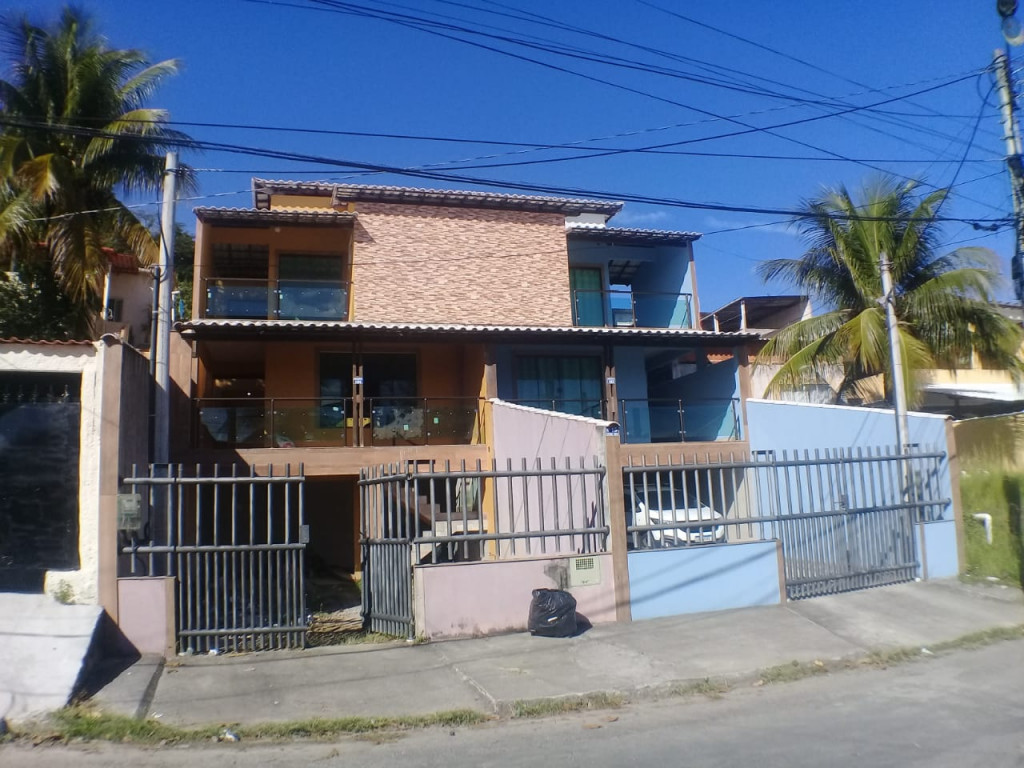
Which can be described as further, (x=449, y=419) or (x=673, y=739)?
(x=449, y=419)

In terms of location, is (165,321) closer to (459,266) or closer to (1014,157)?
(459,266)

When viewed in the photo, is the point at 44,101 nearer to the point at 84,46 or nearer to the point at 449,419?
the point at 84,46

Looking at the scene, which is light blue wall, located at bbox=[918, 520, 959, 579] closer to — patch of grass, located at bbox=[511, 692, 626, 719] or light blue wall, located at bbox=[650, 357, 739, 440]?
light blue wall, located at bbox=[650, 357, 739, 440]

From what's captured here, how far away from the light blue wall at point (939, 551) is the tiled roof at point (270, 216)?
1302 centimetres

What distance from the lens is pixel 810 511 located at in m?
11.5

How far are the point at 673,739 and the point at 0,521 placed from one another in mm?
7277

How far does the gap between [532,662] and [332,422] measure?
9501 mm

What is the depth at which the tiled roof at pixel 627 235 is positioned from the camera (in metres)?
20.1

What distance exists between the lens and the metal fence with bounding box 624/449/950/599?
1076 centimetres

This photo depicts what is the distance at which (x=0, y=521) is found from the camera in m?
8.76

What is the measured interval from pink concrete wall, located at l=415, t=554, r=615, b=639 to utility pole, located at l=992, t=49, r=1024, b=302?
7251 millimetres

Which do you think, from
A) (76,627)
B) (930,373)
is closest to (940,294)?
(930,373)

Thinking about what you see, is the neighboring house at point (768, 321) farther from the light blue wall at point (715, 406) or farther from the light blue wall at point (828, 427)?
the light blue wall at point (828, 427)

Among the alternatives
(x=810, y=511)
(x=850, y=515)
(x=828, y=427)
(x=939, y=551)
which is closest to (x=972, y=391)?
(x=828, y=427)
